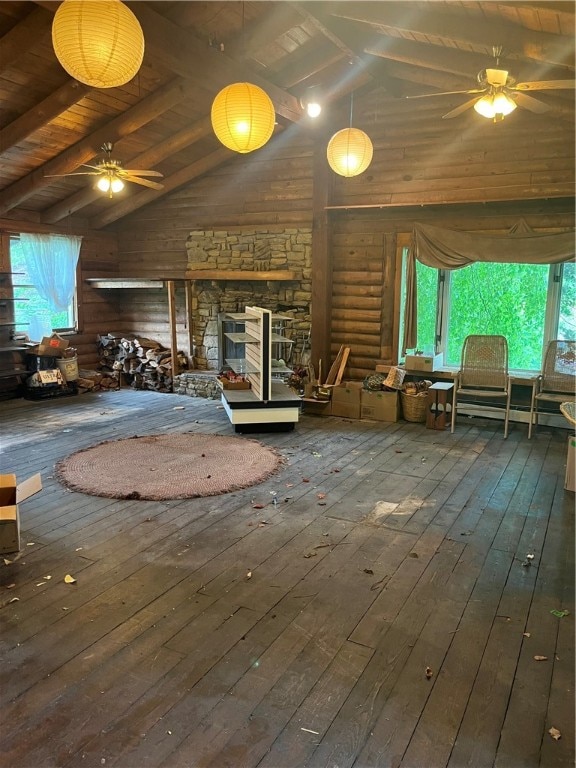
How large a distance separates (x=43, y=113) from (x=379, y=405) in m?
4.60

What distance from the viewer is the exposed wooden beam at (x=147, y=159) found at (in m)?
6.46

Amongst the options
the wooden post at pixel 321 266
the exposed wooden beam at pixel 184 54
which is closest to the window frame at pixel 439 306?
the wooden post at pixel 321 266

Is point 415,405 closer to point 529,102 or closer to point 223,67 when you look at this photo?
point 529,102

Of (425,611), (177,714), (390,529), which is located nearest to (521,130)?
(390,529)

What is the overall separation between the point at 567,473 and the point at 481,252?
9.10 ft

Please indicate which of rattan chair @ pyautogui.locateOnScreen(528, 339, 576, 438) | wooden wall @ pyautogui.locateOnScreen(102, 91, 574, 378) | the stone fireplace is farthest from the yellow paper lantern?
rattan chair @ pyautogui.locateOnScreen(528, 339, 576, 438)

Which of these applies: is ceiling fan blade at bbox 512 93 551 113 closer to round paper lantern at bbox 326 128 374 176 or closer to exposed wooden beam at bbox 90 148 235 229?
round paper lantern at bbox 326 128 374 176

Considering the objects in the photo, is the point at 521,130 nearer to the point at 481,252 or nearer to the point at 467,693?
the point at 481,252

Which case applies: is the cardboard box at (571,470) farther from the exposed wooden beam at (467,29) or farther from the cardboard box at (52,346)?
the cardboard box at (52,346)

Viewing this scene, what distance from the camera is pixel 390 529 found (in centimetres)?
342

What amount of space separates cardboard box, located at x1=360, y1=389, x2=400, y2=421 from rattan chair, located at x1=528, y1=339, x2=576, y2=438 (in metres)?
1.41

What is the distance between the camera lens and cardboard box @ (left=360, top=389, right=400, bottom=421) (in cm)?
618

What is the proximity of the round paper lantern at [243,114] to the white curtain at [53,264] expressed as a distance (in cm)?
468

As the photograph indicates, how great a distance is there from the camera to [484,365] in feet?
19.2
